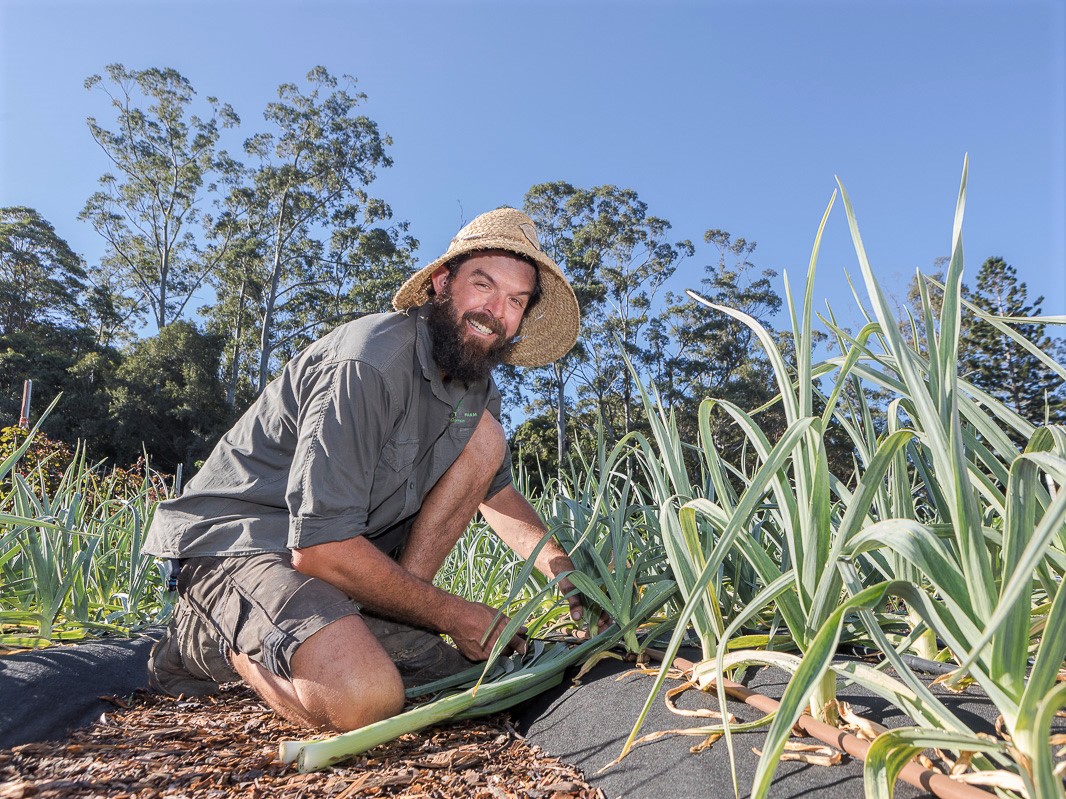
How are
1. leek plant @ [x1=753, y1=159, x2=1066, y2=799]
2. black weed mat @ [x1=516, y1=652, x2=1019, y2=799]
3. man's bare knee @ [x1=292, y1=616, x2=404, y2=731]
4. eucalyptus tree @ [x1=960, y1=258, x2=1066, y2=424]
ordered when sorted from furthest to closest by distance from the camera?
1. eucalyptus tree @ [x1=960, y1=258, x2=1066, y2=424]
2. man's bare knee @ [x1=292, y1=616, x2=404, y2=731]
3. black weed mat @ [x1=516, y1=652, x2=1019, y2=799]
4. leek plant @ [x1=753, y1=159, x2=1066, y2=799]

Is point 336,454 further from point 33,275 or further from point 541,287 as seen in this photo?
point 33,275

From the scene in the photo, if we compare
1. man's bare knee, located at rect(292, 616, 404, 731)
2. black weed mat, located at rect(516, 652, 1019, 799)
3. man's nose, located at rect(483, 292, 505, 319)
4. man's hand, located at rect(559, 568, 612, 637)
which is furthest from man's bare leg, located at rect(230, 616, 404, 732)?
man's nose, located at rect(483, 292, 505, 319)

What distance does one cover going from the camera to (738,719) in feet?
3.24

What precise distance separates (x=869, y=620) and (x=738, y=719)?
1.00 ft

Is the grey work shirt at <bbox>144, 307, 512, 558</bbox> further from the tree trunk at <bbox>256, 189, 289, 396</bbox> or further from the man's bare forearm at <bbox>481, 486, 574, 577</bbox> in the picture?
the tree trunk at <bbox>256, 189, 289, 396</bbox>

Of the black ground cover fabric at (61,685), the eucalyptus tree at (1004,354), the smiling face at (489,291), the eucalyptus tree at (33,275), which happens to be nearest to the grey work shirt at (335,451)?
the smiling face at (489,291)

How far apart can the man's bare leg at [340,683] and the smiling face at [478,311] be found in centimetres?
67

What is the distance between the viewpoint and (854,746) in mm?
807

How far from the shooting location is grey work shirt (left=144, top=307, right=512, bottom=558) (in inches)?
58.4

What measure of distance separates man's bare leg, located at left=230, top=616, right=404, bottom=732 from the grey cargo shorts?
0.09 feet

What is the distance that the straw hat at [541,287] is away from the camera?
75.0 inches

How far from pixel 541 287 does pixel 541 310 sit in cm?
9

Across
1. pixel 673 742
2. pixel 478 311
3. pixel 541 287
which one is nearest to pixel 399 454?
pixel 478 311

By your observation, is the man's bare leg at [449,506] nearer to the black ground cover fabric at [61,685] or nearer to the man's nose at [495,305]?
the man's nose at [495,305]
